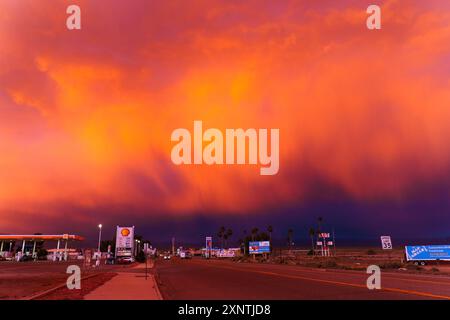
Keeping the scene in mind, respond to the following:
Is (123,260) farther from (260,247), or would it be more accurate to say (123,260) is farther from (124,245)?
(260,247)

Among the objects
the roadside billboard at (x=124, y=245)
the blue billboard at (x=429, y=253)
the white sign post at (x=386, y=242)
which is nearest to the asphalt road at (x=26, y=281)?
the roadside billboard at (x=124, y=245)

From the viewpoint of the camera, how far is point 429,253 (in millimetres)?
54781

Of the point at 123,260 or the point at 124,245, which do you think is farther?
the point at 124,245

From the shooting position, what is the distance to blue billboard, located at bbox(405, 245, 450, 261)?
178 feet

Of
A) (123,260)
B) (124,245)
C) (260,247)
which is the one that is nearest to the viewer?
(123,260)

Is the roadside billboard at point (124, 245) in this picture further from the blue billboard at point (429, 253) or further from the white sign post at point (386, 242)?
the blue billboard at point (429, 253)

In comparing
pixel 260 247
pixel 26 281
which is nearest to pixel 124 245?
pixel 26 281

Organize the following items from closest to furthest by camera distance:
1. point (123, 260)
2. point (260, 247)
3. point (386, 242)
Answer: point (386, 242) → point (123, 260) → point (260, 247)

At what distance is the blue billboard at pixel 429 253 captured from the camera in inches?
2142

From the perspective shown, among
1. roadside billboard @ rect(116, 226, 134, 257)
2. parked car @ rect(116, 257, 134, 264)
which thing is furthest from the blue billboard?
parked car @ rect(116, 257, 134, 264)

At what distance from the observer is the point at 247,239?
639ft

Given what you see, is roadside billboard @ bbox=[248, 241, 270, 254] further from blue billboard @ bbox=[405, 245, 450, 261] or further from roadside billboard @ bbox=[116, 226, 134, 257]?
roadside billboard @ bbox=[116, 226, 134, 257]
